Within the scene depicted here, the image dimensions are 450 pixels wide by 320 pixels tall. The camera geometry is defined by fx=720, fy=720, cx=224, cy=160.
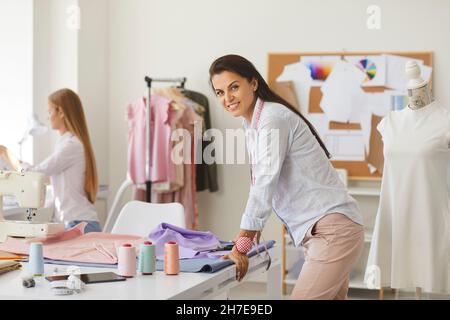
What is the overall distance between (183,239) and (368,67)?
293cm

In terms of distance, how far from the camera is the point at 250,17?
5660mm

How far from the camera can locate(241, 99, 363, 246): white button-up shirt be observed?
2412 mm

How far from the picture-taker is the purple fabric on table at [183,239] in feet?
9.30

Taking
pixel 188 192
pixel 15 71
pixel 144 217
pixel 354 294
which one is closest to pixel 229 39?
pixel 188 192

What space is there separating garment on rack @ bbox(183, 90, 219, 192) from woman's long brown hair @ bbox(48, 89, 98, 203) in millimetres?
1429

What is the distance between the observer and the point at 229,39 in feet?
18.7

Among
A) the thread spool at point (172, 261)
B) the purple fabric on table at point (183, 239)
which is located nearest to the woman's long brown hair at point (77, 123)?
the purple fabric on table at point (183, 239)

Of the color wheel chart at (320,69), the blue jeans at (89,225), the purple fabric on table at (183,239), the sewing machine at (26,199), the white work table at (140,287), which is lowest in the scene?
the blue jeans at (89,225)

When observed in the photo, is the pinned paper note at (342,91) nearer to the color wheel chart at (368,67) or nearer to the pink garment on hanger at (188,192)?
the color wheel chart at (368,67)

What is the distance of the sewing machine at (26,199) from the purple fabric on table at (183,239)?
1.40ft

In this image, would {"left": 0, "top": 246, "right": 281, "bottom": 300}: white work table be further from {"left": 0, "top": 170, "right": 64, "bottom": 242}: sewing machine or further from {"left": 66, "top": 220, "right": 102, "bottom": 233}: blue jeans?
Result: {"left": 66, "top": 220, "right": 102, "bottom": 233}: blue jeans

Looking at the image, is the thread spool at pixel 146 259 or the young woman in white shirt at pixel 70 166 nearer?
the thread spool at pixel 146 259

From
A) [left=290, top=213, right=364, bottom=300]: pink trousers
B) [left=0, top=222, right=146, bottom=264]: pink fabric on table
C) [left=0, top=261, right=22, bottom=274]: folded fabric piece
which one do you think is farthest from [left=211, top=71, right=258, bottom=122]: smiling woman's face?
[left=0, top=261, right=22, bottom=274]: folded fabric piece
